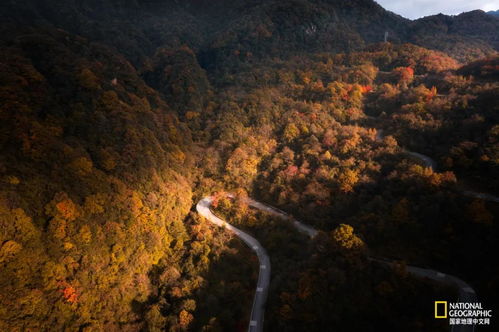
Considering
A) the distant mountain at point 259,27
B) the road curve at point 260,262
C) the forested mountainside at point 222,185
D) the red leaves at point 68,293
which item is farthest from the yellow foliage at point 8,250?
the distant mountain at point 259,27

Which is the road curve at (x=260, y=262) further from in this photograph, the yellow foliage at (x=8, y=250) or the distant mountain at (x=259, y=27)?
the distant mountain at (x=259, y=27)

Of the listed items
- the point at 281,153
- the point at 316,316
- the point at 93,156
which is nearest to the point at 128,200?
the point at 93,156

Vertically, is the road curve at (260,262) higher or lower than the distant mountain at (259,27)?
lower

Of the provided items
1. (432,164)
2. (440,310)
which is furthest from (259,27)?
(440,310)

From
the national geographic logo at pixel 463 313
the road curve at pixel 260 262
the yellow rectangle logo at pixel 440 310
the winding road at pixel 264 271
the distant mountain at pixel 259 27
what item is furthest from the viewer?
the distant mountain at pixel 259 27

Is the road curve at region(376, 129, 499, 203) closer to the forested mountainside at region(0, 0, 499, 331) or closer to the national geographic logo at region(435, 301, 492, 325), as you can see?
the forested mountainside at region(0, 0, 499, 331)

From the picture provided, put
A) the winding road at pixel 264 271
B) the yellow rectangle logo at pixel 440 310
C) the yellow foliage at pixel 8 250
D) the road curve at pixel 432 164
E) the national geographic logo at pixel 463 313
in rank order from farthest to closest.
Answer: the road curve at pixel 432 164 < the winding road at pixel 264 271 < the yellow rectangle logo at pixel 440 310 < the national geographic logo at pixel 463 313 < the yellow foliage at pixel 8 250

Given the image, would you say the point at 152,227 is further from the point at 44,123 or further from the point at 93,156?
the point at 44,123
